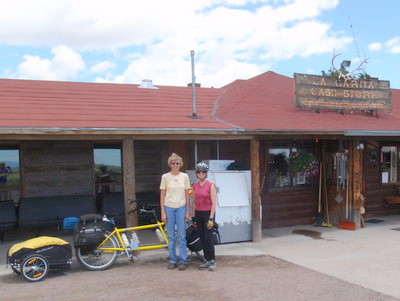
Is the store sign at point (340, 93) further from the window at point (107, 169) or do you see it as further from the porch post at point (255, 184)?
the window at point (107, 169)

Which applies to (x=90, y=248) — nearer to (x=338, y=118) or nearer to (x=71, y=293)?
(x=71, y=293)

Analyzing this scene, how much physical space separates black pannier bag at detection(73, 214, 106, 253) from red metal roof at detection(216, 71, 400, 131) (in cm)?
319

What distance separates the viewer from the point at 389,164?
1116 centimetres

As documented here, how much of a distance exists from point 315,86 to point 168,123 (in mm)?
4007

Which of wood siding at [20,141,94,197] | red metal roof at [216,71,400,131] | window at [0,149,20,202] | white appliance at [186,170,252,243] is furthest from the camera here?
wood siding at [20,141,94,197]

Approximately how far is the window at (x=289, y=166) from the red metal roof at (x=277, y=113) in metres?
0.95

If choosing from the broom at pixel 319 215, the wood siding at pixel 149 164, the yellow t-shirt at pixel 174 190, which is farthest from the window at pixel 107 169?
the broom at pixel 319 215

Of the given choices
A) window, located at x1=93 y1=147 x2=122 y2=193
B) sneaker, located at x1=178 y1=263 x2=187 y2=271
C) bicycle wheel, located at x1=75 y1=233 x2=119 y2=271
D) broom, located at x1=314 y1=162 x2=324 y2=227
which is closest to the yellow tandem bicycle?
bicycle wheel, located at x1=75 y1=233 x2=119 y2=271

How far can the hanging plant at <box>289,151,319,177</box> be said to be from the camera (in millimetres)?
9266

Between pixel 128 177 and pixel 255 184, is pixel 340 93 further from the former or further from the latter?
pixel 128 177

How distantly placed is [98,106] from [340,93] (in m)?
5.66

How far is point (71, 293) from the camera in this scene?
16.3 feet

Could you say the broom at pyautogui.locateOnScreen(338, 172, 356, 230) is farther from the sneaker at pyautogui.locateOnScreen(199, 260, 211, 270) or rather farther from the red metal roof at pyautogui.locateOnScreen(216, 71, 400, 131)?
the sneaker at pyautogui.locateOnScreen(199, 260, 211, 270)

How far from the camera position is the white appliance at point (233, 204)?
755 centimetres
